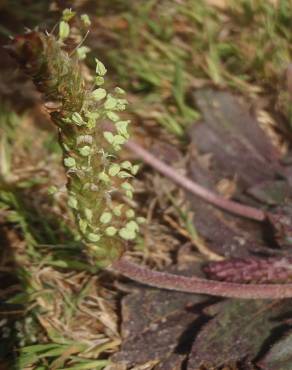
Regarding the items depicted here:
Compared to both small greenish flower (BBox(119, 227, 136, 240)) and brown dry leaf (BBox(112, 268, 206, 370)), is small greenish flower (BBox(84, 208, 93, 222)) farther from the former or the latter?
brown dry leaf (BBox(112, 268, 206, 370))

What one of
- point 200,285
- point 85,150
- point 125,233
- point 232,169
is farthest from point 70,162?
point 232,169

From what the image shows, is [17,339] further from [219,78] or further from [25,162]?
[219,78]

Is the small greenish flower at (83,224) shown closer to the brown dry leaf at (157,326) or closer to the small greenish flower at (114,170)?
the small greenish flower at (114,170)

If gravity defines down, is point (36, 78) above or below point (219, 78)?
above

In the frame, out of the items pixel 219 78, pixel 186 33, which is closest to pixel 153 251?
pixel 219 78

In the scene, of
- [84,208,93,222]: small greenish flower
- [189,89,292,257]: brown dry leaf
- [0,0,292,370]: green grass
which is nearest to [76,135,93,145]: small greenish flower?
[84,208,93,222]: small greenish flower

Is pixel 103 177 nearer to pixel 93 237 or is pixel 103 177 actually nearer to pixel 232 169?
pixel 93 237

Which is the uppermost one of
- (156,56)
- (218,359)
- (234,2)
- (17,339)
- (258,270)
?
(234,2)

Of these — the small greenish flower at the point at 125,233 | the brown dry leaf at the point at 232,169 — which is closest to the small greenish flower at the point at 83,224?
the small greenish flower at the point at 125,233
